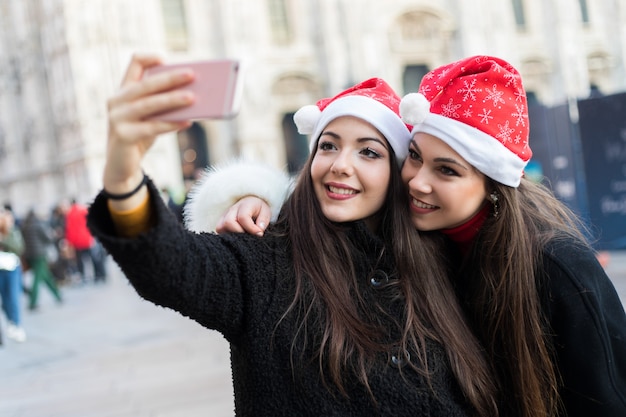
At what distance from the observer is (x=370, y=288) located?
179 centimetres

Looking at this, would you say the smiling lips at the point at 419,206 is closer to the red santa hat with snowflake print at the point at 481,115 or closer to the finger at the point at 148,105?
the red santa hat with snowflake print at the point at 481,115

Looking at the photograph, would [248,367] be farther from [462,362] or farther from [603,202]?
[603,202]

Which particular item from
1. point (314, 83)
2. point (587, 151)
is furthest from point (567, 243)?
point (314, 83)

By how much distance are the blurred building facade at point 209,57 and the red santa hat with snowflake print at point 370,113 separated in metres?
19.7

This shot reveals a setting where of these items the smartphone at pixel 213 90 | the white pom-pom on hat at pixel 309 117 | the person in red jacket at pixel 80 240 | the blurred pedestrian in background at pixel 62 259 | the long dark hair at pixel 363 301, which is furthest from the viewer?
the blurred pedestrian in background at pixel 62 259

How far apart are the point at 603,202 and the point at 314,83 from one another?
1759 centimetres

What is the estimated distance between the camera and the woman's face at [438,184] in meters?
1.97

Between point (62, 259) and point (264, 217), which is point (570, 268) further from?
point (62, 259)

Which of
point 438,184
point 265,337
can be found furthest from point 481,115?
point 265,337

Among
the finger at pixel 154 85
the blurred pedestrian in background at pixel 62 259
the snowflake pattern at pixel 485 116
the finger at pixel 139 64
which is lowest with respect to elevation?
the blurred pedestrian in background at pixel 62 259

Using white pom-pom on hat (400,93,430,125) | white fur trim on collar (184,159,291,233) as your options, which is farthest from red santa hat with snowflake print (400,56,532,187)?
white fur trim on collar (184,159,291,233)

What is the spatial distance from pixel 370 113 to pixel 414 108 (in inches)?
5.3

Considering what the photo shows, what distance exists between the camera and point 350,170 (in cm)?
184

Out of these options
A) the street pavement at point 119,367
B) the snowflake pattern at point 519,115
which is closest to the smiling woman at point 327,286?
the snowflake pattern at point 519,115
